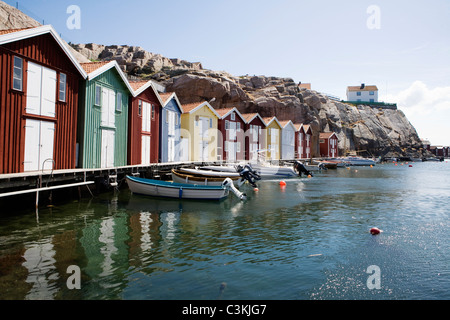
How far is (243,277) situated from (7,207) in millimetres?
16028

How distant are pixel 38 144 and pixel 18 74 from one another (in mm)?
4161

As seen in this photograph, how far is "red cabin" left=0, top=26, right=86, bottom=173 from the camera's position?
53.7 feet

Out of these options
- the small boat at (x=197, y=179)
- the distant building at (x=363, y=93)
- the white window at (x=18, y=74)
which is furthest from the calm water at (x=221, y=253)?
the distant building at (x=363, y=93)

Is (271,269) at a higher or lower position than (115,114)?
lower

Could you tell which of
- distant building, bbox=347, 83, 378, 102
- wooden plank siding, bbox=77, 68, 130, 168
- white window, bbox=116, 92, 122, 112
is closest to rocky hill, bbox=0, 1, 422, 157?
distant building, bbox=347, 83, 378, 102

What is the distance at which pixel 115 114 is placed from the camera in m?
26.7

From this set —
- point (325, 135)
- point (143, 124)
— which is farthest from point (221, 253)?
point (325, 135)

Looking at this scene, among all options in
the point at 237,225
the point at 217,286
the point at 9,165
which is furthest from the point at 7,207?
the point at 217,286

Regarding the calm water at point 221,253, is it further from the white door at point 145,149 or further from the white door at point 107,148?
the white door at point 145,149

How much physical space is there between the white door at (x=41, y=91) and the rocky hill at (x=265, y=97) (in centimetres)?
3571

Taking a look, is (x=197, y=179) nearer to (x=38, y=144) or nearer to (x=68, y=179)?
(x=68, y=179)

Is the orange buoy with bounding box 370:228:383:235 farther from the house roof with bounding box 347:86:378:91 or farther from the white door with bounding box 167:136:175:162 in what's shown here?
the house roof with bounding box 347:86:378:91

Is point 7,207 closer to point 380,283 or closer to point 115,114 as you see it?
point 115,114
